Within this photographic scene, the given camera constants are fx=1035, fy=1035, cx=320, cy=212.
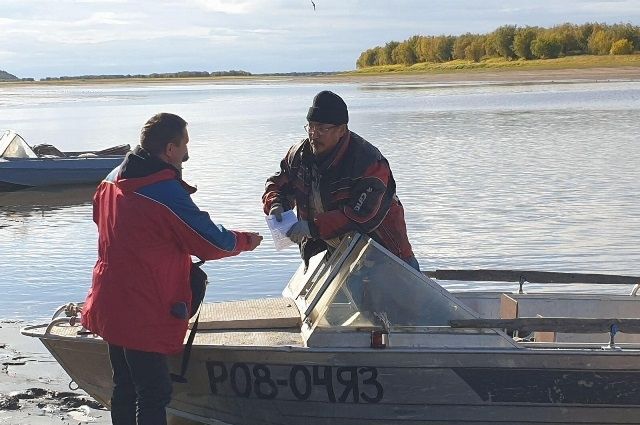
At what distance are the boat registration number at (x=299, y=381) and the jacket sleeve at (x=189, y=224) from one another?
0.92 m

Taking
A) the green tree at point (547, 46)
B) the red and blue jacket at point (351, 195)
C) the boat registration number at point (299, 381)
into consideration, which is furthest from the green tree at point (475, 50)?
the boat registration number at point (299, 381)

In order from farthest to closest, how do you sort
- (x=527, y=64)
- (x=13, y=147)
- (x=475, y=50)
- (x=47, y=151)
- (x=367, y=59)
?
(x=367, y=59) → (x=475, y=50) → (x=527, y=64) → (x=47, y=151) → (x=13, y=147)

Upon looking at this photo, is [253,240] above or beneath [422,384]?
above

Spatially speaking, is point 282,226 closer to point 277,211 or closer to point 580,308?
point 277,211

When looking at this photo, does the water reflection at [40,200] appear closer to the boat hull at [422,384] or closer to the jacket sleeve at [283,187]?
the jacket sleeve at [283,187]

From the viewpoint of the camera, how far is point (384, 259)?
593cm

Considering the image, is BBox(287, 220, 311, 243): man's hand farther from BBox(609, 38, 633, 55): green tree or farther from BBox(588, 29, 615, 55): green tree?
BBox(588, 29, 615, 55): green tree

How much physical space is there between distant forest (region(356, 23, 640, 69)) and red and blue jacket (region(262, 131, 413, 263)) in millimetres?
86521

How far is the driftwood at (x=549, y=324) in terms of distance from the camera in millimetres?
5715

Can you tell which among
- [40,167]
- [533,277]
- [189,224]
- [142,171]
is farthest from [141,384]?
[40,167]

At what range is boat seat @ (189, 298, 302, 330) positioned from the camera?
20.8 ft

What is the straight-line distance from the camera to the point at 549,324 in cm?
574

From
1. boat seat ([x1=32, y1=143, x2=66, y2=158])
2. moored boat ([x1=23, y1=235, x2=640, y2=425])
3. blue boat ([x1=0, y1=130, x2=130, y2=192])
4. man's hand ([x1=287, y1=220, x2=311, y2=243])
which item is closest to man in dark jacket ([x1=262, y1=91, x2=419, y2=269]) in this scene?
man's hand ([x1=287, y1=220, x2=311, y2=243])

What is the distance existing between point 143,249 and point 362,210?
1.37 m
